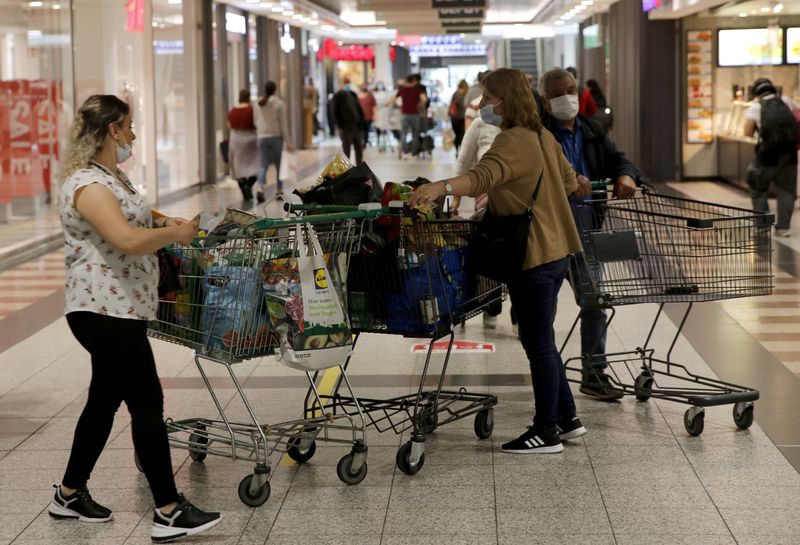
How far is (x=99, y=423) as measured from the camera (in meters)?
3.99

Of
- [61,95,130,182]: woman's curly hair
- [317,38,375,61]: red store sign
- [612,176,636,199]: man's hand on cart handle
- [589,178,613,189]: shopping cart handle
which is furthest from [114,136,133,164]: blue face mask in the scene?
[317,38,375,61]: red store sign

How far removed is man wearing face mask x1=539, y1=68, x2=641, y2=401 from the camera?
17.9ft

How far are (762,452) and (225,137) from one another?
19563 mm

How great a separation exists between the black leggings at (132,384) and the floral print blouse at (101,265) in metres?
0.04

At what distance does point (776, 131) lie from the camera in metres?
11.7

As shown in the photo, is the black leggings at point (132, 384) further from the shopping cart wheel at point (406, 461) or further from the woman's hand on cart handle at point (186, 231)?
the shopping cart wheel at point (406, 461)

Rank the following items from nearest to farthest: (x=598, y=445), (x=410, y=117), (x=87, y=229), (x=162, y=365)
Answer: (x=87, y=229) → (x=598, y=445) → (x=162, y=365) → (x=410, y=117)

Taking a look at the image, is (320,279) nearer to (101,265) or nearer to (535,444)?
(101,265)

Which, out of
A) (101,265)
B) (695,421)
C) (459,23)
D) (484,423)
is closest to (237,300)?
(101,265)

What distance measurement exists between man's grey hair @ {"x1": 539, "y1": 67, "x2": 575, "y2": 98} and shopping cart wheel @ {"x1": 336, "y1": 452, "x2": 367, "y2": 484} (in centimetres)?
210

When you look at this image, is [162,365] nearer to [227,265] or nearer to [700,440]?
[227,265]

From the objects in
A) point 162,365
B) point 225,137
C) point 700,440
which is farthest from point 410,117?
point 700,440

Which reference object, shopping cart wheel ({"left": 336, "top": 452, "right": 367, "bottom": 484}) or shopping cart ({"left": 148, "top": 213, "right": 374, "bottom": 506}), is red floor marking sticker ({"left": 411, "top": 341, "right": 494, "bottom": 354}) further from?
shopping cart ({"left": 148, "top": 213, "right": 374, "bottom": 506})

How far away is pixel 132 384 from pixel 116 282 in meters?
0.34
